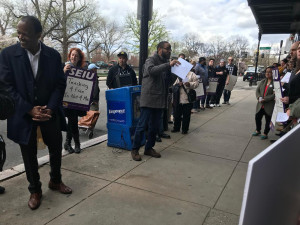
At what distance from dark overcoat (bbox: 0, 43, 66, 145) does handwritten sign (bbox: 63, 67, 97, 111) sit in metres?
1.43

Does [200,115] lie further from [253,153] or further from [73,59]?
[73,59]

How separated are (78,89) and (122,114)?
0.88m

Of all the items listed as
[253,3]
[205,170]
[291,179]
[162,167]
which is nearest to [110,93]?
[162,167]

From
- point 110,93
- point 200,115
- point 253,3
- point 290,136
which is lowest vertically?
point 200,115

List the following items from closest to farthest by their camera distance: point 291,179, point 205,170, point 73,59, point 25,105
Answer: point 291,179 < point 25,105 < point 205,170 < point 73,59

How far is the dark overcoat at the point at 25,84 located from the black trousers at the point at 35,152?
0.44 feet

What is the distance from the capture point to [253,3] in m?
7.79

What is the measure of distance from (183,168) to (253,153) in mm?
1736

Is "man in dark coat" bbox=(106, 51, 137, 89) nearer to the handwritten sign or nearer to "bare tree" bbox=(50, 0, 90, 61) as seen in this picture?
the handwritten sign

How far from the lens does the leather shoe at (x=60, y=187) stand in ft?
10.4

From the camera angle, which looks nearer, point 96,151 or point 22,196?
point 22,196

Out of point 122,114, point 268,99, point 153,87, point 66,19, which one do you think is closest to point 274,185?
point 153,87

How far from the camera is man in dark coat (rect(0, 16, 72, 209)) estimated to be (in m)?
2.66

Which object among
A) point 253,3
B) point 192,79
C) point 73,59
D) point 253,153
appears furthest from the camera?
point 253,3
